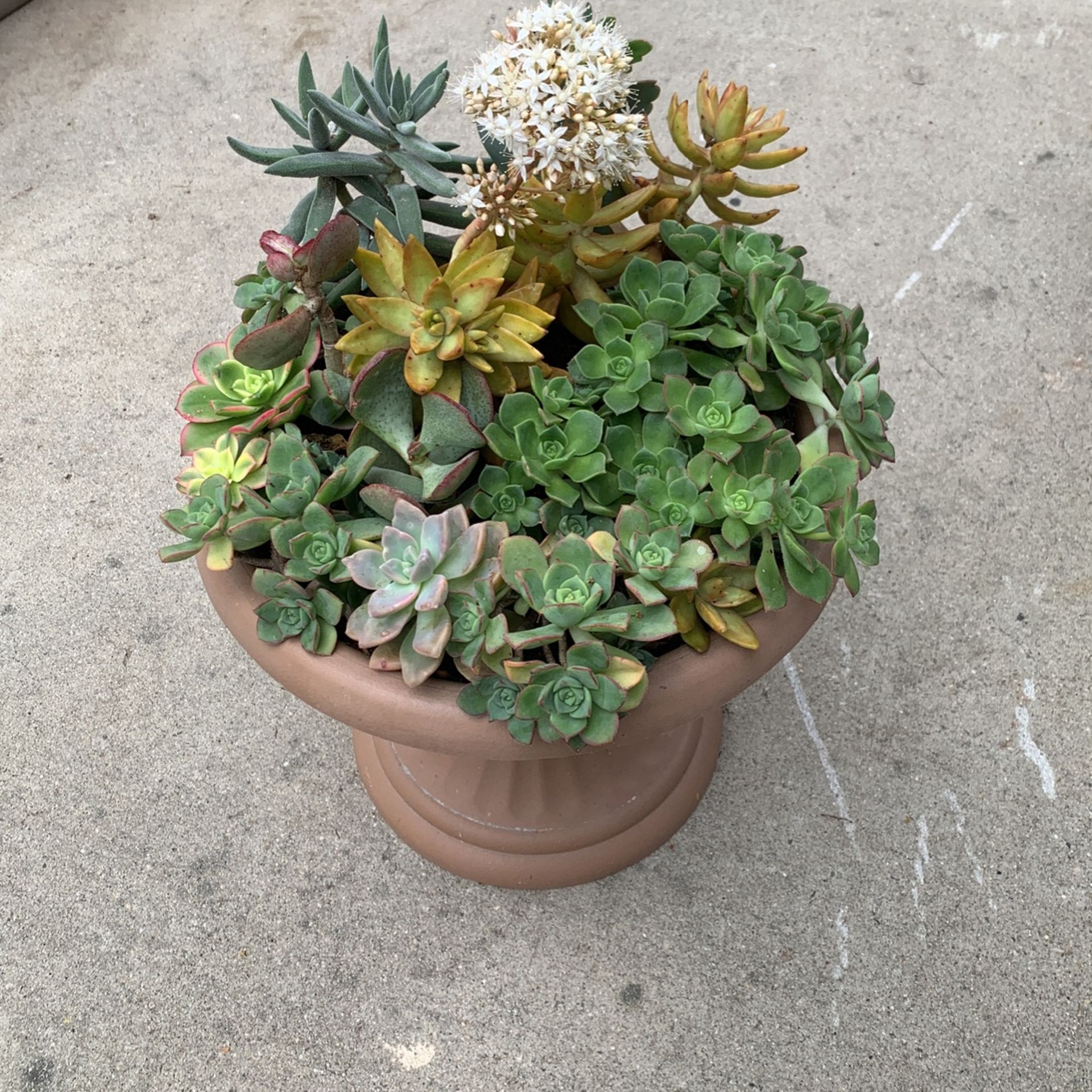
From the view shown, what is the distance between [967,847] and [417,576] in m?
0.82

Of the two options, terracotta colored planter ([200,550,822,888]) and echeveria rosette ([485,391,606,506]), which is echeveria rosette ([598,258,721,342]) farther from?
terracotta colored planter ([200,550,822,888])

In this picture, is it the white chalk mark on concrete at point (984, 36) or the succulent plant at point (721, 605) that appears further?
the white chalk mark on concrete at point (984, 36)

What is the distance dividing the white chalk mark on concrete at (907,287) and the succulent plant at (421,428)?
45.2 inches

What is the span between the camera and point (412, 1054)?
1.14m

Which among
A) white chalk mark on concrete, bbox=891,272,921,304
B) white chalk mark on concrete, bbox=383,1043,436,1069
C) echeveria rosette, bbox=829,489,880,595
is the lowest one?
white chalk mark on concrete, bbox=383,1043,436,1069

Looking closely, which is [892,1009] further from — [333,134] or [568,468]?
[333,134]

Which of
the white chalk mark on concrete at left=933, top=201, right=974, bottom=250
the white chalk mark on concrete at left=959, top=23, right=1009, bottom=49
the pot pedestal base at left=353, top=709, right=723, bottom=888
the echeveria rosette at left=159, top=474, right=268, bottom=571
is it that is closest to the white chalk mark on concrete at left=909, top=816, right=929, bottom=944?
the pot pedestal base at left=353, top=709, right=723, bottom=888

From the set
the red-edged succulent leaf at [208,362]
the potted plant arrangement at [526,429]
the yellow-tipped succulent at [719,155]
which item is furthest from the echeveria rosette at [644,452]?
the red-edged succulent leaf at [208,362]

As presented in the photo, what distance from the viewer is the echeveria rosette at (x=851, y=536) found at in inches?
34.0

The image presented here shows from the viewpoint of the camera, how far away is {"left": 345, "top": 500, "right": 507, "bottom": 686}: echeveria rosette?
32.1 inches

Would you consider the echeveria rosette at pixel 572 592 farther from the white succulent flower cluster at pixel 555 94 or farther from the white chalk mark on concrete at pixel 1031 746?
the white chalk mark on concrete at pixel 1031 746

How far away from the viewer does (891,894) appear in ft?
4.05

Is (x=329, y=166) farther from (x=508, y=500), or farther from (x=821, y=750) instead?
(x=821, y=750)

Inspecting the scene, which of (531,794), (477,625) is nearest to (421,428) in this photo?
(477,625)
